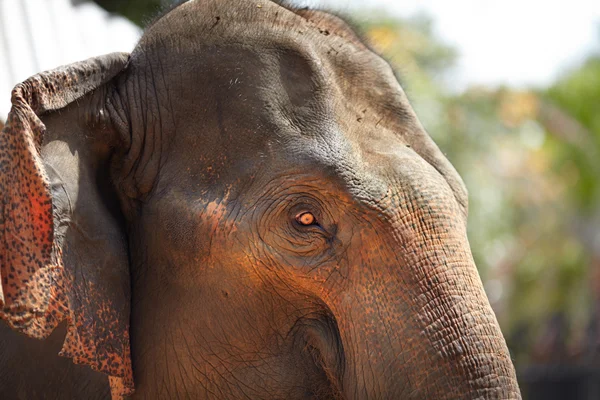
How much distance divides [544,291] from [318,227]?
20.7 metres

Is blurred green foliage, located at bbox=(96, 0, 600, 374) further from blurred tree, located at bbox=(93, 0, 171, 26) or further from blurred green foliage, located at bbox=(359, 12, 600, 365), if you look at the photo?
blurred tree, located at bbox=(93, 0, 171, 26)

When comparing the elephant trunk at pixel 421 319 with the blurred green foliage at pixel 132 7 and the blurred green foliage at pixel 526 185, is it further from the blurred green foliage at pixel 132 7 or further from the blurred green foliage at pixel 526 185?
the blurred green foliage at pixel 526 185

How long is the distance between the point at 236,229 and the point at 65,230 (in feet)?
1.44

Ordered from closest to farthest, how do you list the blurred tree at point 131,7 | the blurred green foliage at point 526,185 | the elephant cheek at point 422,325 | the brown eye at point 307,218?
1. the elephant cheek at point 422,325
2. the brown eye at point 307,218
3. the blurred tree at point 131,7
4. the blurred green foliage at point 526,185

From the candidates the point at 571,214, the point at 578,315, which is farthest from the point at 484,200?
the point at 571,214

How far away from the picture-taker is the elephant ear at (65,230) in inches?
83.4

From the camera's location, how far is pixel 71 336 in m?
2.21

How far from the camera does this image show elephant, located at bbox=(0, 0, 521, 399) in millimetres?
2115

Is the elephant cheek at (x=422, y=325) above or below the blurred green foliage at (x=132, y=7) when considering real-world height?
below

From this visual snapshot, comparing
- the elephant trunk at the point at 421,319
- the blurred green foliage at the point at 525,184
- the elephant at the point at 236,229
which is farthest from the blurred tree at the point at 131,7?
the blurred green foliage at the point at 525,184

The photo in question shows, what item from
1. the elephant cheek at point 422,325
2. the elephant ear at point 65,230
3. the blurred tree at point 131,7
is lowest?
the elephant ear at point 65,230

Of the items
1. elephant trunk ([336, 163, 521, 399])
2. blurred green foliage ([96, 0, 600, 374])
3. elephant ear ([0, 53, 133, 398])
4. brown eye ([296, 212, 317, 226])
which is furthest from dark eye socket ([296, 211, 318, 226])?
blurred green foliage ([96, 0, 600, 374])

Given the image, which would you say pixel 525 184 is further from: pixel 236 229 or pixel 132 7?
pixel 236 229

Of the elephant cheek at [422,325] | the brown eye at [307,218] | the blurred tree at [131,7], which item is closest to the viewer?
the elephant cheek at [422,325]
